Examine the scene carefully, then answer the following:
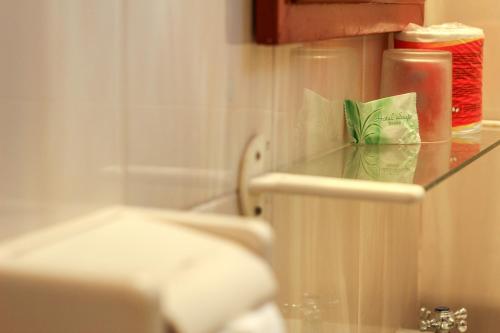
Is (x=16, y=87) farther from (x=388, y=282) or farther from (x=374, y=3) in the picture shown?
(x=388, y=282)

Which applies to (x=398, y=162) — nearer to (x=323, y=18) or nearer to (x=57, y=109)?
(x=323, y=18)

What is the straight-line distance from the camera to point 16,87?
42 centimetres

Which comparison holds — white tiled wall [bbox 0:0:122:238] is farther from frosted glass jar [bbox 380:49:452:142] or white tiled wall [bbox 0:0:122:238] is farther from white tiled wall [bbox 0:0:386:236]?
frosted glass jar [bbox 380:49:452:142]

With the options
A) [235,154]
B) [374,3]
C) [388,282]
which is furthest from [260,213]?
[388,282]

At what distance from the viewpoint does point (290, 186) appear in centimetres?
62

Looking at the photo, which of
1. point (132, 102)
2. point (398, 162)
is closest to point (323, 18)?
point (398, 162)

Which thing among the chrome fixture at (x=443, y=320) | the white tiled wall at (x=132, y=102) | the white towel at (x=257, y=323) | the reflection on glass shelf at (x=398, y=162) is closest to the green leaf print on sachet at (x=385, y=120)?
the reflection on glass shelf at (x=398, y=162)

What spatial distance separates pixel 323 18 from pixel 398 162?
144mm

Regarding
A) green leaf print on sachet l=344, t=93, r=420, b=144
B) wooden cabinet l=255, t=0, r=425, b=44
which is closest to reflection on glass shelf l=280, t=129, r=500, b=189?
green leaf print on sachet l=344, t=93, r=420, b=144

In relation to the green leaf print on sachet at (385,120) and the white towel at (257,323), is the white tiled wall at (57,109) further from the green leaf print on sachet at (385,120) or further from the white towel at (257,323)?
the green leaf print on sachet at (385,120)

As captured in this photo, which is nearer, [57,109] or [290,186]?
[57,109]

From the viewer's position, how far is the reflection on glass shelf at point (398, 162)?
69 cm

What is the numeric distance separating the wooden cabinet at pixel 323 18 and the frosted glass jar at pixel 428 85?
50 mm

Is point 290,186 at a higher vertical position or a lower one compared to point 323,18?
lower
